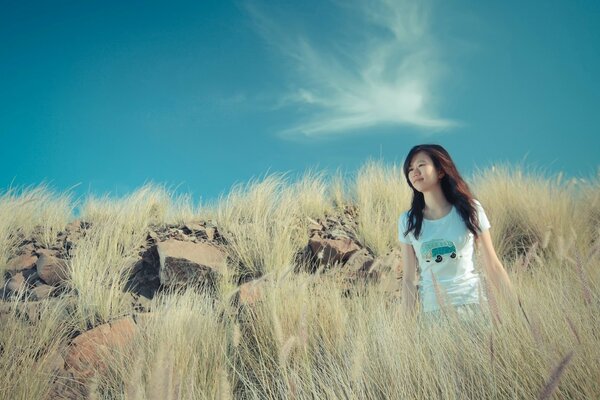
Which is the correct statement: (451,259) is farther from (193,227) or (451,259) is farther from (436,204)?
(193,227)

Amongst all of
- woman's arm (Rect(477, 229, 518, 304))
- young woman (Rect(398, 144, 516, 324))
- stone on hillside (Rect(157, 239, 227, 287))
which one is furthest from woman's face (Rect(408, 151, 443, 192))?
stone on hillside (Rect(157, 239, 227, 287))

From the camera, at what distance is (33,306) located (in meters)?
3.93

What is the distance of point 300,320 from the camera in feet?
6.70

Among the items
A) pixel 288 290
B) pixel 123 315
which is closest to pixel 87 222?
pixel 123 315

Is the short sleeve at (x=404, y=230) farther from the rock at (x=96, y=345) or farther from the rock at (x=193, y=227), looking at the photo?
the rock at (x=193, y=227)

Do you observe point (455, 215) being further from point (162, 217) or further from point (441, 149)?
point (162, 217)

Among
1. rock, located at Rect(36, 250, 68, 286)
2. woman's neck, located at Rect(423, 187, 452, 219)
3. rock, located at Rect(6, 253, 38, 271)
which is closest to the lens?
woman's neck, located at Rect(423, 187, 452, 219)

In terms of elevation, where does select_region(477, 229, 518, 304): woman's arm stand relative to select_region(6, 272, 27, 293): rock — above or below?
below

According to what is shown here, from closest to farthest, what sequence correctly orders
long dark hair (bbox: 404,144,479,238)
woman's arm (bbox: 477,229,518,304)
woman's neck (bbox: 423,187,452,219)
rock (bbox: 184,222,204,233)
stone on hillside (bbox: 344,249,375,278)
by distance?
woman's arm (bbox: 477,229,518,304), long dark hair (bbox: 404,144,479,238), woman's neck (bbox: 423,187,452,219), stone on hillside (bbox: 344,249,375,278), rock (bbox: 184,222,204,233)

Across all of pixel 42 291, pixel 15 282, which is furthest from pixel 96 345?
pixel 15 282

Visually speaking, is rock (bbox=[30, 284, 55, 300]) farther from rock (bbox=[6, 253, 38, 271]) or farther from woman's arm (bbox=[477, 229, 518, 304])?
woman's arm (bbox=[477, 229, 518, 304])

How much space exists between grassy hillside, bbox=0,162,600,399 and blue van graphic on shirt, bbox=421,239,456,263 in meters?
0.49

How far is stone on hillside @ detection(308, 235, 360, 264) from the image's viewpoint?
17.2ft

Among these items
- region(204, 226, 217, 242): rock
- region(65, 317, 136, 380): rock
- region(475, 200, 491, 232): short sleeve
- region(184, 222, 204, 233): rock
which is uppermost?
region(184, 222, 204, 233): rock
